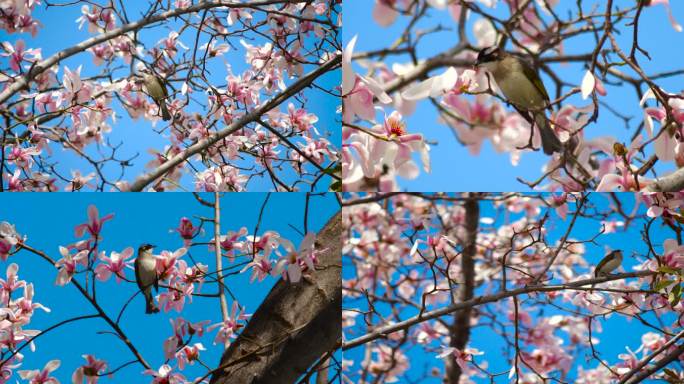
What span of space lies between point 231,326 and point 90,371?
31 centimetres

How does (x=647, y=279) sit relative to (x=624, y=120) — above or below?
below

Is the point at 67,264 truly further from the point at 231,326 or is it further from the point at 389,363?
the point at 389,363

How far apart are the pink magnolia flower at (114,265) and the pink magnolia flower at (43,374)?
21cm

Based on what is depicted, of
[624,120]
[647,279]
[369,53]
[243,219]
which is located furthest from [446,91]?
[647,279]

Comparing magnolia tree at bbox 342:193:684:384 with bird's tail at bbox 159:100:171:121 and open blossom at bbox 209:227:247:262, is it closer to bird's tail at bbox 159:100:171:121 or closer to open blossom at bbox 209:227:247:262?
open blossom at bbox 209:227:247:262

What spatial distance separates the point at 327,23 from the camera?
146 cm

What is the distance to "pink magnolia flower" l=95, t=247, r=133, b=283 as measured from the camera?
1.40 metres

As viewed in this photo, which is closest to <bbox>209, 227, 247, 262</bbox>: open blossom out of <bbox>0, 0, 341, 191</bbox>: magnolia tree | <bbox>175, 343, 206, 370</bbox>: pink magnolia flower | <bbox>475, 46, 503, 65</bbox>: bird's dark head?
<bbox>0, 0, 341, 191</bbox>: magnolia tree

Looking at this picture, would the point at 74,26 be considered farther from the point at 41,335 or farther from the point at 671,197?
the point at 671,197

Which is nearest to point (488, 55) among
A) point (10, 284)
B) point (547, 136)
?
point (547, 136)

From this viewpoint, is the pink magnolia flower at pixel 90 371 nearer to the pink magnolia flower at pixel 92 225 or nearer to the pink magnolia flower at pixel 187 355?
the pink magnolia flower at pixel 187 355

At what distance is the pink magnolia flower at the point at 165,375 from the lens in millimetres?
1395

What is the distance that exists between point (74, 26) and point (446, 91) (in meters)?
0.84

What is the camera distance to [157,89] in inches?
57.0
